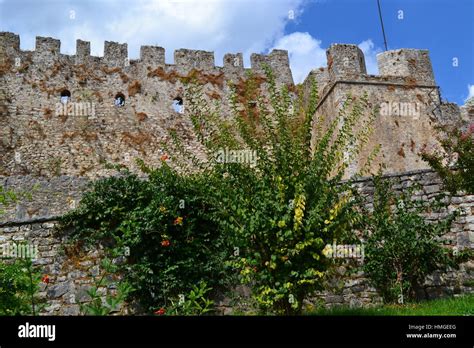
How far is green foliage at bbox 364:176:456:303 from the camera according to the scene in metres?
8.97

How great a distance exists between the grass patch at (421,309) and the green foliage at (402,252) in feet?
1.42

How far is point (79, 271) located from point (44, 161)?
28.5 feet

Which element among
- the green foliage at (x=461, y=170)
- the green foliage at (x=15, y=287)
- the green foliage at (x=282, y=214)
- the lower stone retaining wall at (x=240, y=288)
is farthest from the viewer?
the green foliage at (x=461, y=170)

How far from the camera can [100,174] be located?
56.2 ft

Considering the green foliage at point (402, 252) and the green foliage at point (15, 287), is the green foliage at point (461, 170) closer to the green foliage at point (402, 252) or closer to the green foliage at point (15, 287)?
the green foliage at point (402, 252)

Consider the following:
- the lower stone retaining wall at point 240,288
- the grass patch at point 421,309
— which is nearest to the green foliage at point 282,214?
the grass patch at point 421,309

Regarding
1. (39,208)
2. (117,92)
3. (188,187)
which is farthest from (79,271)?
(117,92)

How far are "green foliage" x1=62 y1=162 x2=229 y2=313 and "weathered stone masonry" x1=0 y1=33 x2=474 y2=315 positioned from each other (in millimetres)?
4794

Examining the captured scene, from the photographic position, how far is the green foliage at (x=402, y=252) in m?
8.97

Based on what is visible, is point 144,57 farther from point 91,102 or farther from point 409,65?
point 409,65
